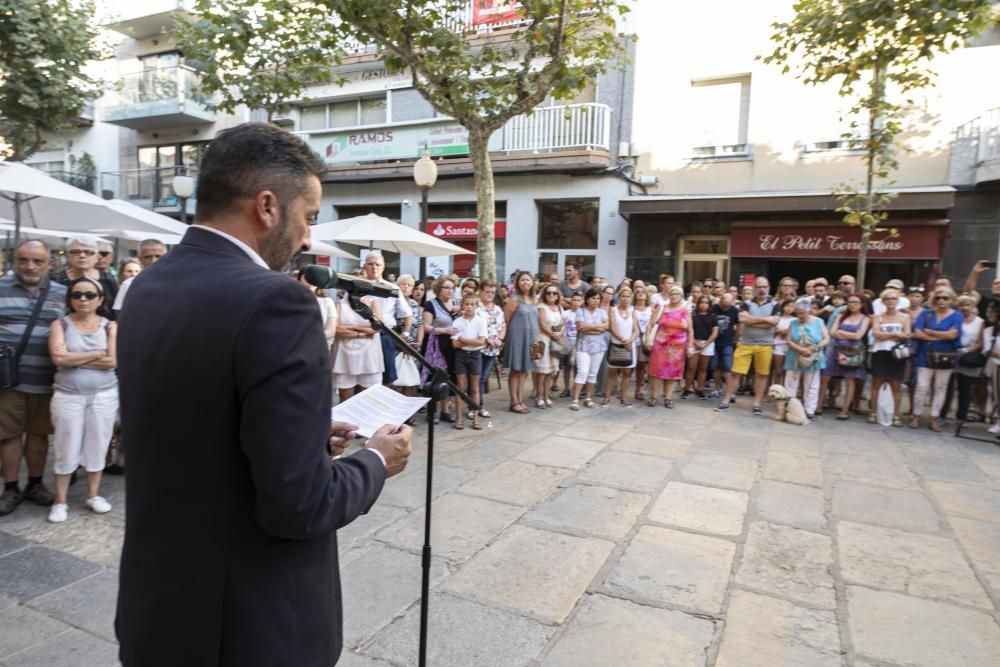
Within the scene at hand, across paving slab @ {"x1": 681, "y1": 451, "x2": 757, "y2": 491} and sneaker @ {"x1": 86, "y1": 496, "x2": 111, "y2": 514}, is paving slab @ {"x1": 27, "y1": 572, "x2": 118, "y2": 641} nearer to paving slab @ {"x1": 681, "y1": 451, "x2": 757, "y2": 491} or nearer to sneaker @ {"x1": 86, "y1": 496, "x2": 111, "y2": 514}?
sneaker @ {"x1": 86, "y1": 496, "x2": 111, "y2": 514}

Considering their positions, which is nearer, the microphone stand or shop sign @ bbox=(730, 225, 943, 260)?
the microphone stand

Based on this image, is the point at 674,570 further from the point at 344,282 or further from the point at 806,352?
the point at 806,352

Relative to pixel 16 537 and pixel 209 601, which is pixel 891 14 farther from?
pixel 16 537

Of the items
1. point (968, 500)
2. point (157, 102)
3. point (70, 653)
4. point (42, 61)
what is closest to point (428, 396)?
point (70, 653)

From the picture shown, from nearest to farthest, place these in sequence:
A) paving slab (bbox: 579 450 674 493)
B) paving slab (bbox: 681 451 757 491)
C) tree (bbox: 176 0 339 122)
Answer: paving slab (bbox: 579 450 674 493), paving slab (bbox: 681 451 757 491), tree (bbox: 176 0 339 122)

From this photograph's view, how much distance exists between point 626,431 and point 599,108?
9.92 m

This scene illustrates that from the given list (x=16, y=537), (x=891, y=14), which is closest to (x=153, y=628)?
(x=16, y=537)

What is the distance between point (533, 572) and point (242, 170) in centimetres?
297

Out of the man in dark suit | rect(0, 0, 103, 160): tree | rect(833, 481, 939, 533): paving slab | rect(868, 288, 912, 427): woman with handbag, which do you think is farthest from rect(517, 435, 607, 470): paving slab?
rect(0, 0, 103, 160): tree

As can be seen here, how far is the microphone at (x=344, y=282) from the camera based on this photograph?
2.05 metres

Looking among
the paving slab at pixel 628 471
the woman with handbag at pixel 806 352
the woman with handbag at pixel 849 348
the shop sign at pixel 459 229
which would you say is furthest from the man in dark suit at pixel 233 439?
the shop sign at pixel 459 229

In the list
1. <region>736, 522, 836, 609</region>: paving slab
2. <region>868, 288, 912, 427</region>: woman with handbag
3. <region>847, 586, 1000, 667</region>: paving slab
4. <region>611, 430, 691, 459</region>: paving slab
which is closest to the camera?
<region>847, 586, 1000, 667</region>: paving slab

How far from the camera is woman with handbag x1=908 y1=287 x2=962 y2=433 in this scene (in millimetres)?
7582

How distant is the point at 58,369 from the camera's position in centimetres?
427
